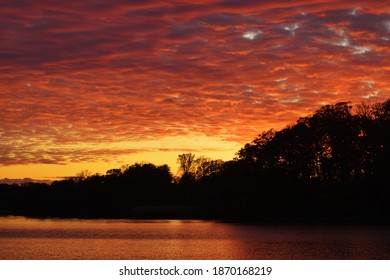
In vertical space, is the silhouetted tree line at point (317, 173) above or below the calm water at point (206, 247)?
above

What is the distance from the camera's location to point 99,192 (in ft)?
647

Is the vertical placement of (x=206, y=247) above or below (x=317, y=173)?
below

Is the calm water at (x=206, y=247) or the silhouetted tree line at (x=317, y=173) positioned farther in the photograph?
the silhouetted tree line at (x=317, y=173)

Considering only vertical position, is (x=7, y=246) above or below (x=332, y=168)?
below

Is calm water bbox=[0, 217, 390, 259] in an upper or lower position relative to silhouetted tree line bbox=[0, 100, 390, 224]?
lower

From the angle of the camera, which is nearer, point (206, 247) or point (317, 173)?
point (206, 247)

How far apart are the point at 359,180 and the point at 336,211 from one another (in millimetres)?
7341

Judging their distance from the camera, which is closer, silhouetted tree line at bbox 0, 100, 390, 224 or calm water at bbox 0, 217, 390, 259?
calm water at bbox 0, 217, 390, 259

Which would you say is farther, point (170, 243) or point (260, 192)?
point (260, 192)
